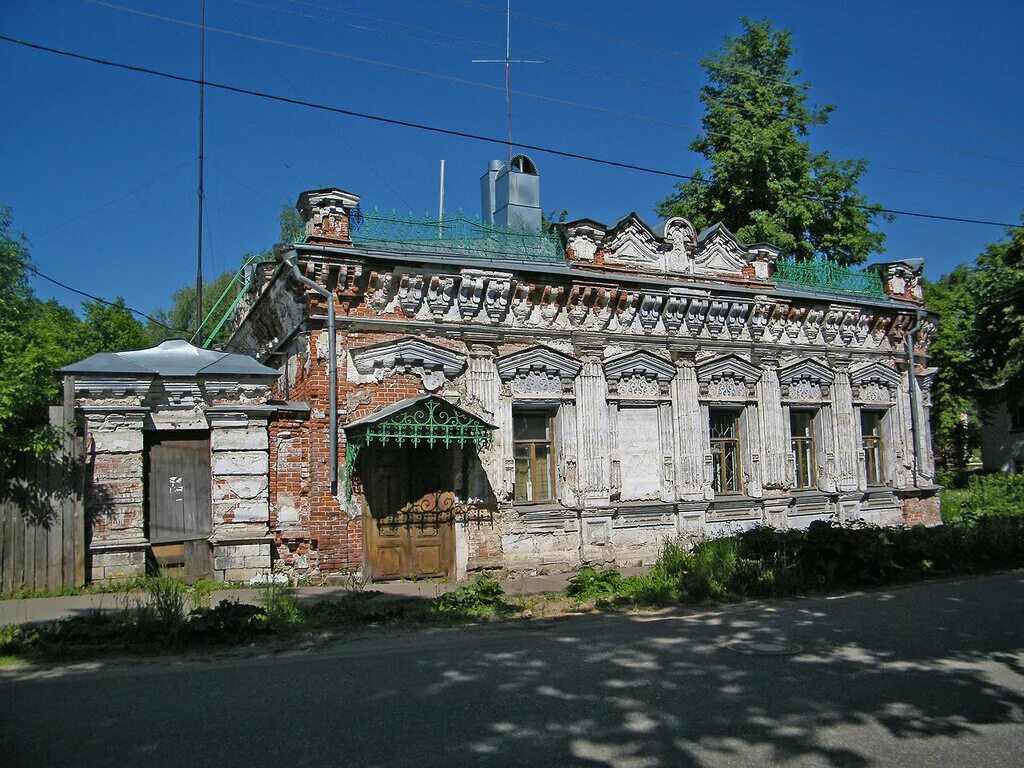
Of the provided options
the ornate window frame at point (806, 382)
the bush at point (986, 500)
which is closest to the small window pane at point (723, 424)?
the ornate window frame at point (806, 382)

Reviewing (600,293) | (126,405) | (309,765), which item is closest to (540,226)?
(600,293)

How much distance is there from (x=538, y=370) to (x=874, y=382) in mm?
8622

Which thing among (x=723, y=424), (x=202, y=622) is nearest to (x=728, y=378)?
(x=723, y=424)

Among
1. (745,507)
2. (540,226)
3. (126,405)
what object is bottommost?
(745,507)

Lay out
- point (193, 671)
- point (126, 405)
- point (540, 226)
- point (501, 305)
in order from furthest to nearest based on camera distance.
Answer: point (540, 226), point (501, 305), point (126, 405), point (193, 671)

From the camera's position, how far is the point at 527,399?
1346 centimetres

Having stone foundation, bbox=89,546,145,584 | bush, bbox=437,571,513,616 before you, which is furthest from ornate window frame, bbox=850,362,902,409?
stone foundation, bbox=89,546,145,584

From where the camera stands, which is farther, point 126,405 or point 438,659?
point 126,405

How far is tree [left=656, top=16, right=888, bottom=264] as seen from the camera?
25.6 metres

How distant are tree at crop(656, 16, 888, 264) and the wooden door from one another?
1886 centimetres

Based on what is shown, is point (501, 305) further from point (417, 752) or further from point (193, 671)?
point (417, 752)

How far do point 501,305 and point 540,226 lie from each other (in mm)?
2820

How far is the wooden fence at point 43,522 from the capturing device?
33.1 feet

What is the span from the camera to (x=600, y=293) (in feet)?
46.3
